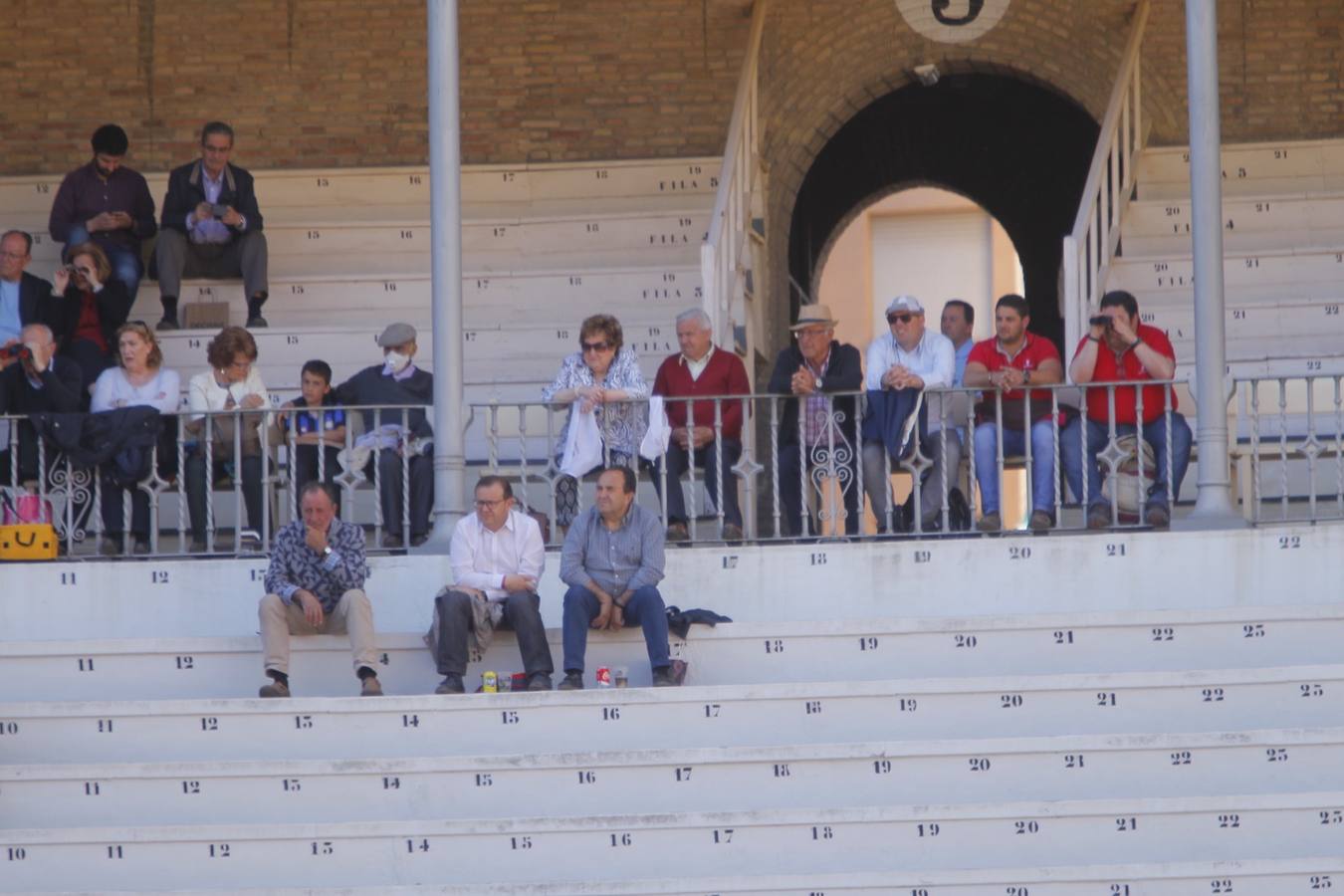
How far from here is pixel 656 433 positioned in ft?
34.7

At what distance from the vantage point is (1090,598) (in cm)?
1026

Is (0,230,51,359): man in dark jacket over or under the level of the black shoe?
over

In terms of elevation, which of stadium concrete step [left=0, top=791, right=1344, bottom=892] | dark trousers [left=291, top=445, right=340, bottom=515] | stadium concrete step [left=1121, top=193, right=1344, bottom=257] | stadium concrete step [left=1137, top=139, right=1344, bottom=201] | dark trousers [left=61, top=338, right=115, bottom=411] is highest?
stadium concrete step [left=1137, top=139, right=1344, bottom=201]

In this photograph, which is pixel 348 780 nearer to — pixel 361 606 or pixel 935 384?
pixel 361 606

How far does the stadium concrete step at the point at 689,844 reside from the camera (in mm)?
8727

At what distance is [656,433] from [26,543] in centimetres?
278

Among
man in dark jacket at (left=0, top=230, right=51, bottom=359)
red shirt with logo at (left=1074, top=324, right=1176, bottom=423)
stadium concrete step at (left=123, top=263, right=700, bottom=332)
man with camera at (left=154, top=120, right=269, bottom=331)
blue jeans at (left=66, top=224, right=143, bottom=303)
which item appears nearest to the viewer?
red shirt with logo at (left=1074, top=324, right=1176, bottom=423)

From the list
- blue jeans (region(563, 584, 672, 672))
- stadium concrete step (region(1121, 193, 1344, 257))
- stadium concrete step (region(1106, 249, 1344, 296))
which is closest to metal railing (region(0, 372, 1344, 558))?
blue jeans (region(563, 584, 672, 672))

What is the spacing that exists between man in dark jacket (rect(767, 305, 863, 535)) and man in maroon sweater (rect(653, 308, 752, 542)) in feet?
0.70

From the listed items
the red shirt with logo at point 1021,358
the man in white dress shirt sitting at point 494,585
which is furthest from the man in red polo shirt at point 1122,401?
the man in white dress shirt sitting at point 494,585

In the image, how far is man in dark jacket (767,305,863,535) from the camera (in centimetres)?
1068

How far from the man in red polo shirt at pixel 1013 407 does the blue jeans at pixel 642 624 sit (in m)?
1.69

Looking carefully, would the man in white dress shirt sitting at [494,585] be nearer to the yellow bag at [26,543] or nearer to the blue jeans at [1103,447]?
the yellow bag at [26,543]

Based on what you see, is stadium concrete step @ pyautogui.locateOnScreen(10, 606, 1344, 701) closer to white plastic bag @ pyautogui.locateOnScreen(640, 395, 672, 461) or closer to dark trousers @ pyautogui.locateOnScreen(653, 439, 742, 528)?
dark trousers @ pyautogui.locateOnScreen(653, 439, 742, 528)
